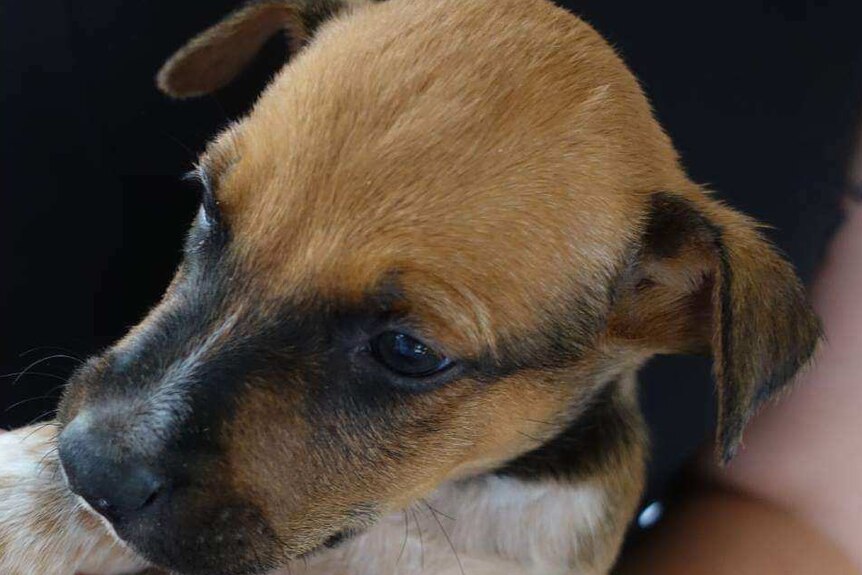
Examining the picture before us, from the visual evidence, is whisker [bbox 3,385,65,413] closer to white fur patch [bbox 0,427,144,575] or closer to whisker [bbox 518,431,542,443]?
white fur patch [bbox 0,427,144,575]

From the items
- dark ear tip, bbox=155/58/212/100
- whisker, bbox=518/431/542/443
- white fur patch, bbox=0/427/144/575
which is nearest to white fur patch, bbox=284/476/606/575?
whisker, bbox=518/431/542/443

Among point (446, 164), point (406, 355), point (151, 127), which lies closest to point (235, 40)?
point (151, 127)

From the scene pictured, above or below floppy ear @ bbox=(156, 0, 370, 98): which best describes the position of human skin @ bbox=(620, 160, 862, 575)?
below

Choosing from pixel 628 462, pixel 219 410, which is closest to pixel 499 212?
pixel 219 410

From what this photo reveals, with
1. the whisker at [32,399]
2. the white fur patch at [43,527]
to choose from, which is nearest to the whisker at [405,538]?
the white fur patch at [43,527]

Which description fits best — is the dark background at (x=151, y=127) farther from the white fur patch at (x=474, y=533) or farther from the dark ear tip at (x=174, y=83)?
the white fur patch at (x=474, y=533)

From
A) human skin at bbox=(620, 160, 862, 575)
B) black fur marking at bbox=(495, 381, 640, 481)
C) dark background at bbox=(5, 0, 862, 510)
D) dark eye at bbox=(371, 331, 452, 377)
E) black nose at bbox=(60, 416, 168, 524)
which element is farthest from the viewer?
Result: human skin at bbox=(620, 160, 862, 575)

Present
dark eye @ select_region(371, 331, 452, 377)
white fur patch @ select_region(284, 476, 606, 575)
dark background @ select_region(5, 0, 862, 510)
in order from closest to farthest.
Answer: dark eye @ select_region(371, 331, 452, 377)
white fur patch @ select_region(284, 476, 606, 575)
dark background @ select_region(5, 0, 862, 510)
